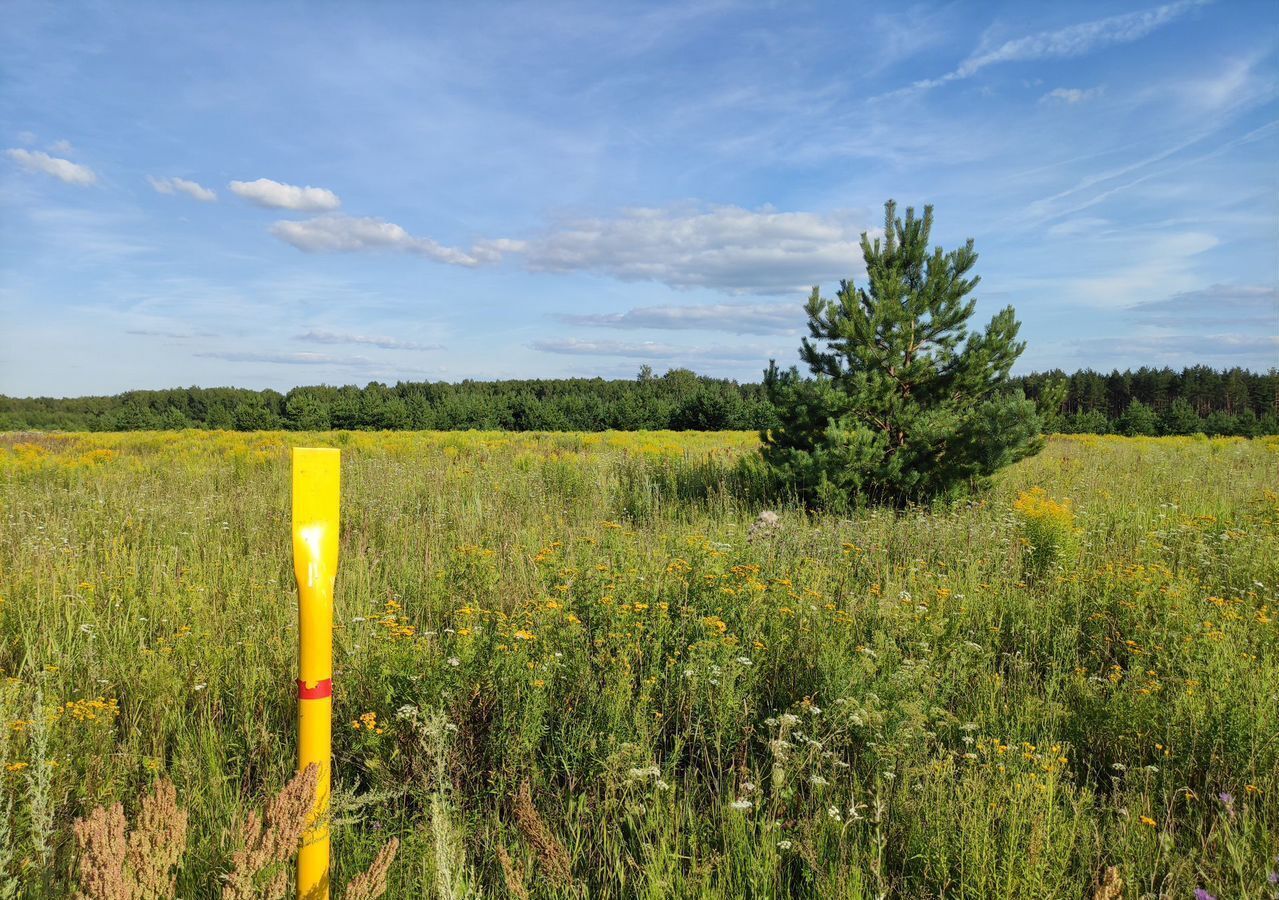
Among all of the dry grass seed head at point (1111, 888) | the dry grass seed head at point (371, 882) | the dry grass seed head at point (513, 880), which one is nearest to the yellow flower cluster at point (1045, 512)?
the dry grass seed head at point (1111, 888)

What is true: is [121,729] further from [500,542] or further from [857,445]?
[857,445]

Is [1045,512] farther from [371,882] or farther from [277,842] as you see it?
[277,842]

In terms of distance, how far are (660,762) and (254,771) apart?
1919 mm

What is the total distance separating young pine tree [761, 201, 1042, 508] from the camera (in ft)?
26.1

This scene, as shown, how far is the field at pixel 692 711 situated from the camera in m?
2.29

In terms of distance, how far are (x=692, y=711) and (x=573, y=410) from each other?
145ft

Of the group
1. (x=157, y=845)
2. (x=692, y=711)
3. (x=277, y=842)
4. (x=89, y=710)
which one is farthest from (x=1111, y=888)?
(x=89, y=710)

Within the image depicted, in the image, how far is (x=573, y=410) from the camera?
47062mm

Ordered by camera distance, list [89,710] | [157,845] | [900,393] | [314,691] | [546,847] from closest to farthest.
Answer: [157,845] < [314,691] < [546,847] < [89,710] < [900,393]

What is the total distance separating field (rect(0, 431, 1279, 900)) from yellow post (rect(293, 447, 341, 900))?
169mm

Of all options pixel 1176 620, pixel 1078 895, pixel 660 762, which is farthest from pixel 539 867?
pixel 1176 620

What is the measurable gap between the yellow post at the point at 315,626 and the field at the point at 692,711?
169mm

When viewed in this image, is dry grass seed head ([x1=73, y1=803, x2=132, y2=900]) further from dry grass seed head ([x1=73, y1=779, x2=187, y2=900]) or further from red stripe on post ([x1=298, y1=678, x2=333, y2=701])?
red stripe on post ([x1=298, y1=678, x2=333, y2=701])

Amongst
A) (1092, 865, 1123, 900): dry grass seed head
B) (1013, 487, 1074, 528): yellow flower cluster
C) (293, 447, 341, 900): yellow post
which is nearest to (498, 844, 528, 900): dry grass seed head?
(293, 447, 341, 900): yellow post
